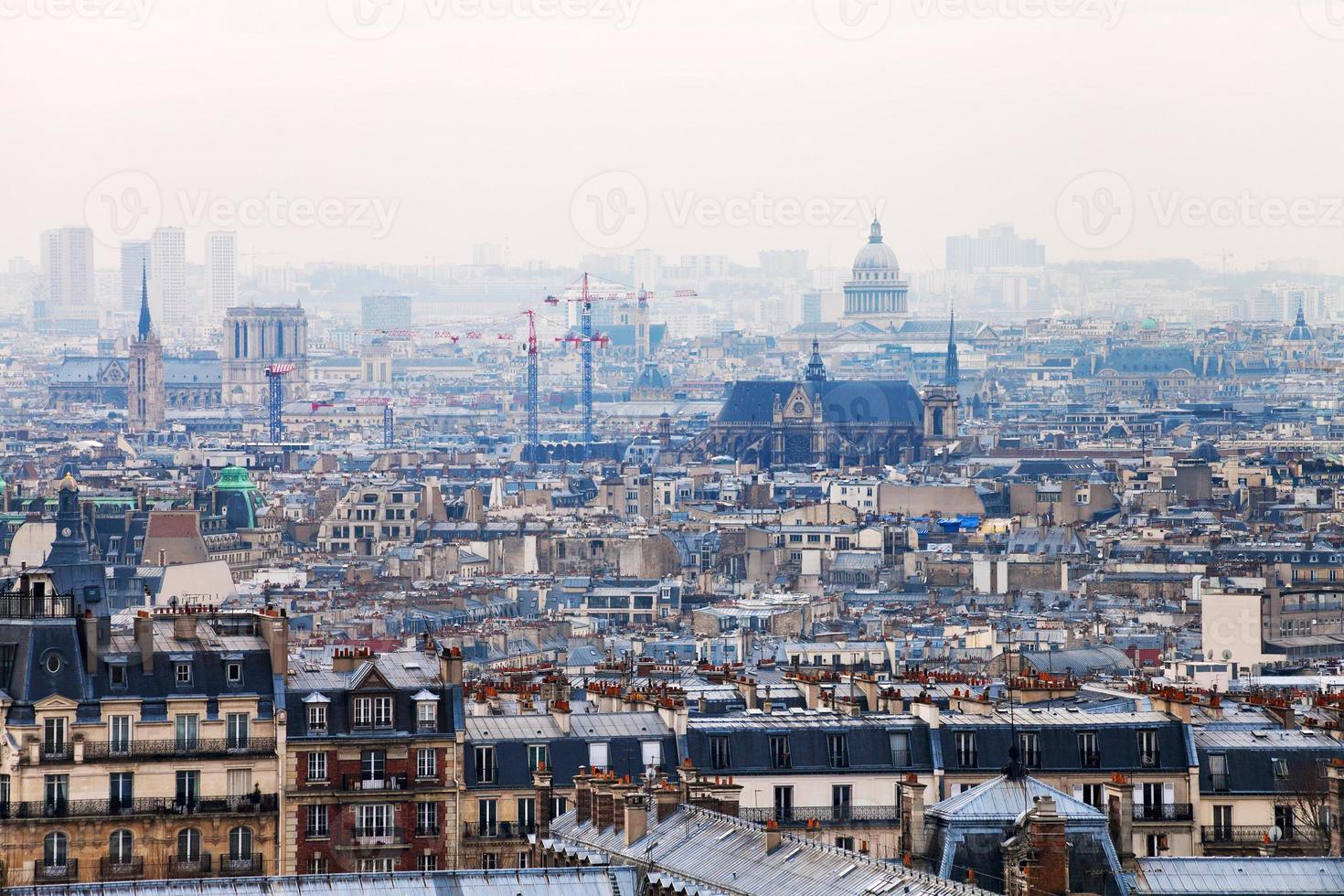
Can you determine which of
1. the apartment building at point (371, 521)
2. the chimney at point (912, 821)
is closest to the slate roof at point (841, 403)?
the apartment building at point (371, 521)

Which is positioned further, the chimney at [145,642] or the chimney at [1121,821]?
the chimney at [145,642]

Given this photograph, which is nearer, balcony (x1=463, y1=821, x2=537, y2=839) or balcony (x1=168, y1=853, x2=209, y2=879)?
balcony (x1=168, y1=853, x2=209, y2=879)

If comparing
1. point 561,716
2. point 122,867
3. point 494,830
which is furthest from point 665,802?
point 561,716

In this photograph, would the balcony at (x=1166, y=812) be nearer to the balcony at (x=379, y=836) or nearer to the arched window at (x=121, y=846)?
the balcony at (x=379, y=836)

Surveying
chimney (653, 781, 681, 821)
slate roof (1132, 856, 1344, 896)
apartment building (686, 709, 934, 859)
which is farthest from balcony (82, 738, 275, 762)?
slate roof (1132, 856, 1344, 896)

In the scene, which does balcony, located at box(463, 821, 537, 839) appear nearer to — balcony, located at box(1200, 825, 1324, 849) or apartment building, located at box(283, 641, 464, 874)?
apartment building, located at box(283, 641, 464, 874)

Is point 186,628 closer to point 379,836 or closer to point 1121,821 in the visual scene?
point 379,836
